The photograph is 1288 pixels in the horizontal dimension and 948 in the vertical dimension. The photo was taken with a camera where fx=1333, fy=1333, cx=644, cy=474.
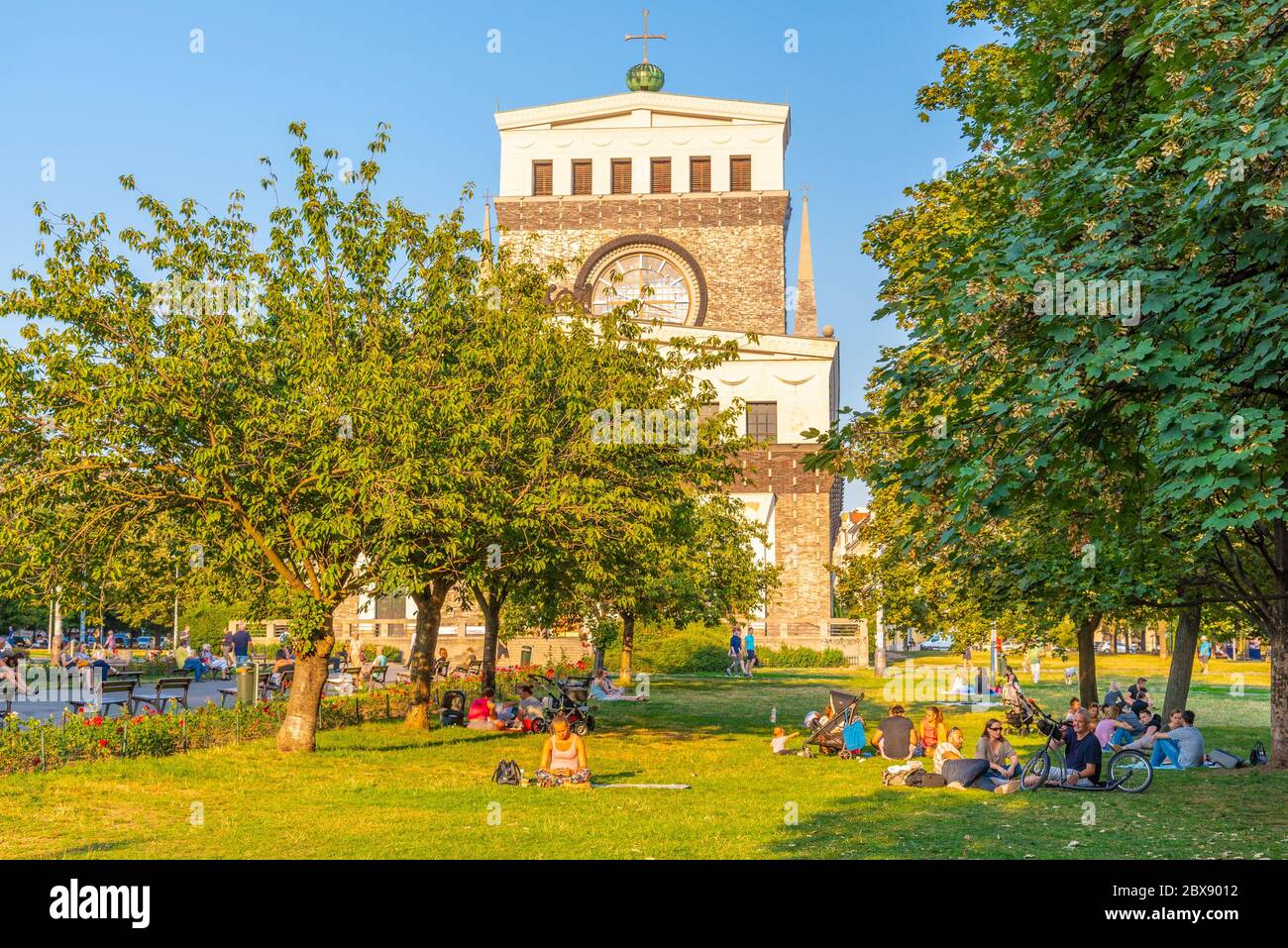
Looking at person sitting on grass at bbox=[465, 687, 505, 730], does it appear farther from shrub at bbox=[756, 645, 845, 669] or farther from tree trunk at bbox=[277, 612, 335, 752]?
shrub at bbox=[756, 645, 845, 669]

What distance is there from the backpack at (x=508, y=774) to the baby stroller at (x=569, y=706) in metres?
4.08

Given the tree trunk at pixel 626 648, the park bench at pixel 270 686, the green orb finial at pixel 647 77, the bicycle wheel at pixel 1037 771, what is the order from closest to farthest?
the bicycle wheel at pixel 1037 771
the park bench at pixel 270 686
the tree trunk at pixel 626 648
the green orb finial at pixel 647 77

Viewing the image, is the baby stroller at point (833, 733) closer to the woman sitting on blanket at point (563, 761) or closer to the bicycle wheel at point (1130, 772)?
the bicycle wheel at point (1130, 772)

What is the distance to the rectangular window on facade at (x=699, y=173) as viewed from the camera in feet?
259

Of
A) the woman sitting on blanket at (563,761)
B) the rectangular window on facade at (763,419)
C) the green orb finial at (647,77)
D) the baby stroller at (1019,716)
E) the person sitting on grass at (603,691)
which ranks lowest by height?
the person sitting on grass at (603,691)

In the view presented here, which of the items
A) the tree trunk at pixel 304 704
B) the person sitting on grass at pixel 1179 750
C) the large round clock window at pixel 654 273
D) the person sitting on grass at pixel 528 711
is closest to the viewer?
the tree trunk at pixel 304 704

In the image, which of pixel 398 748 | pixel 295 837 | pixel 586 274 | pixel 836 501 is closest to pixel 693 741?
pixel 398 748

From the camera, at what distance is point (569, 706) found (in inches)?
1043

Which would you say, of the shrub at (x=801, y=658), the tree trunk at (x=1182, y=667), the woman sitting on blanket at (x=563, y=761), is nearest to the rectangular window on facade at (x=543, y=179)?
the shrub at (x=801, y=658)

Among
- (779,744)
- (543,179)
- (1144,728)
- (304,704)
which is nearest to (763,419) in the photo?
(543,179)

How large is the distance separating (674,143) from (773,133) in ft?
19.3

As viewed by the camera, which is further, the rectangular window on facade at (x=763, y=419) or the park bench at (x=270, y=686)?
the rectangular window on facade at (x=763, y=419)

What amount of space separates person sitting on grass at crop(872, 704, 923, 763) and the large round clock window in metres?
57.6

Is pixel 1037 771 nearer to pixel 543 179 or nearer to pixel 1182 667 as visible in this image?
pixel 1182 667
